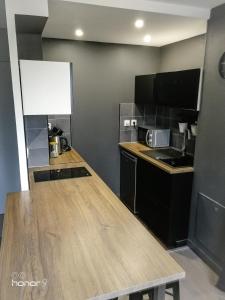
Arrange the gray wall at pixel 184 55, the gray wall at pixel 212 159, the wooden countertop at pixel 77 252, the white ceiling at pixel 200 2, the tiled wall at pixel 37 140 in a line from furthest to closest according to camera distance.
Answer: the gray wall at pixel 184 55, the tiled wall at pixel 37 140, the gray wall at pixel 212 159, the white ceiling at pixel 200 2, the wooden countertop at pixel 77 252

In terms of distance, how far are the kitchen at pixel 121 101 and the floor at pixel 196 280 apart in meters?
0.08

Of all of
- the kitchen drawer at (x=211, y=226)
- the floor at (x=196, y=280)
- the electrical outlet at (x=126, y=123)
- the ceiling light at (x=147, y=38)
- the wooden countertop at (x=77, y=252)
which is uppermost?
the ceiling light at (x=147, y=38)

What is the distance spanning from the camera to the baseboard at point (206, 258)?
227 centimetres

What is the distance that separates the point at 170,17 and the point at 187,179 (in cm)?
156

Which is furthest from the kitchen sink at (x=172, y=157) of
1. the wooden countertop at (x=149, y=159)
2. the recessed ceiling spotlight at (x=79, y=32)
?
the recessed ceiling spotlight at (x=79, y=32)

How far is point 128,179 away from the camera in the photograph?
11.2 ft

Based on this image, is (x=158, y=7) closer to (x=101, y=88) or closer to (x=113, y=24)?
(x=113, y=24)

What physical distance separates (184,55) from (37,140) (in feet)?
6.79

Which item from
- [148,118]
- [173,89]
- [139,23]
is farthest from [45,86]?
[148,118]

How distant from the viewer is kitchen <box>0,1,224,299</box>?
2.16 meters

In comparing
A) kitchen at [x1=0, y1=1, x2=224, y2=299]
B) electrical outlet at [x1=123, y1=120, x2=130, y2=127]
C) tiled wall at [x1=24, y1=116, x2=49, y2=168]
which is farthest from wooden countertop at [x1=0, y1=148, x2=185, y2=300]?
electrical outlet at [x1=123, y1=120, x2=130, y2=127]

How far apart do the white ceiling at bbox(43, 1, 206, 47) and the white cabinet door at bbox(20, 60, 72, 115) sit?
0.49m

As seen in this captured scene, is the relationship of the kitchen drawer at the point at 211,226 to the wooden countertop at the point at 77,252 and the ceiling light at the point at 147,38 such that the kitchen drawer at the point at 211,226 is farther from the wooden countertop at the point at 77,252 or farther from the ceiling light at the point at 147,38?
the ceiling light at the point at 147,38

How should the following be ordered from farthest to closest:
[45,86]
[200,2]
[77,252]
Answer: [200,2]
[45,86]
[77,252]
